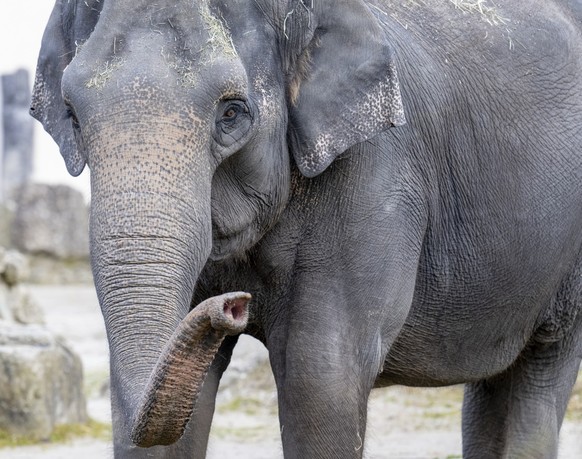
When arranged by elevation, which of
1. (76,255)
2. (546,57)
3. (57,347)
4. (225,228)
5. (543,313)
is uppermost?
(546,57)

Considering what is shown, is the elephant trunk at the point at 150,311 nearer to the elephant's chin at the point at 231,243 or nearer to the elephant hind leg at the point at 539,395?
the elephant's chin at the point at 231,243

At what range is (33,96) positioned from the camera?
5.07 meters

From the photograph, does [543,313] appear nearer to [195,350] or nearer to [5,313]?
[195,350]

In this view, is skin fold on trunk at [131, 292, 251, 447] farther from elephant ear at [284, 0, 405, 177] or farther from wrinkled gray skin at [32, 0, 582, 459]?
elephant ear at [284, 0, 405, 177]

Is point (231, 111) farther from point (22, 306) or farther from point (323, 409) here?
point (22, 306)

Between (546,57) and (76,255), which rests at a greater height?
(546,57)

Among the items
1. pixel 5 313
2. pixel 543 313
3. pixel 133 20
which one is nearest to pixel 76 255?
pixel 5 313

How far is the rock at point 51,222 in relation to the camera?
20484 mm

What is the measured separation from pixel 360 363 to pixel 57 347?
13.4 ft

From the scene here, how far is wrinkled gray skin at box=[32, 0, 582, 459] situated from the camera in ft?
14.0

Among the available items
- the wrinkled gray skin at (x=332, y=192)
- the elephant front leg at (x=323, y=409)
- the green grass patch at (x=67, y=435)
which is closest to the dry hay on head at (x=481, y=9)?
the wrinkled gray skin at (x=332, y=192)

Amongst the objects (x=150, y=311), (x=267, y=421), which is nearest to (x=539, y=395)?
(x=150, y=311)

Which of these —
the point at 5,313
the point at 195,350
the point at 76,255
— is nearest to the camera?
the point at 195,350

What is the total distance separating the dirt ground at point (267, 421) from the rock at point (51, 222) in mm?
8062
